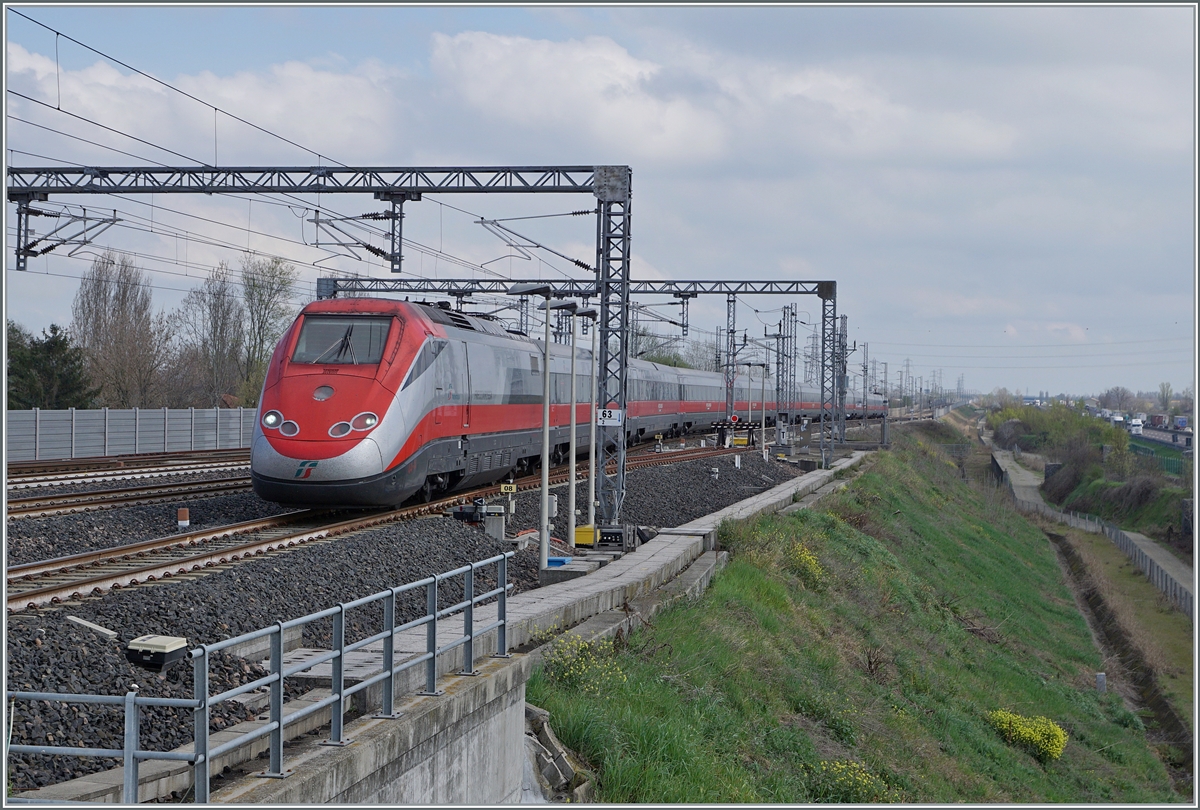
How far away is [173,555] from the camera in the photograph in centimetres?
1359

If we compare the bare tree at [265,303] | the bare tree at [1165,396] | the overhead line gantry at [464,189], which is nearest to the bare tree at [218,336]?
the bare tree at [265,303]

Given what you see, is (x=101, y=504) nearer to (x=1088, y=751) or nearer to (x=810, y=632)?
(x=810, y=632)

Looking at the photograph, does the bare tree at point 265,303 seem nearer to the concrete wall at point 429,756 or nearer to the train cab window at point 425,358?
the train cab window at point 425,358

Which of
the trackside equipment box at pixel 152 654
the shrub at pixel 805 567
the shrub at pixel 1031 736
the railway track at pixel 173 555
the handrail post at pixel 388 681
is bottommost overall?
the shrub at pixel 1031 736

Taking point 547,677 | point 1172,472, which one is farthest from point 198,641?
point 1172,472

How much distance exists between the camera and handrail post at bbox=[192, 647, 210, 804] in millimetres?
5180

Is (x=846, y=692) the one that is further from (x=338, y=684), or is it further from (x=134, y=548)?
(x=338, y=684)

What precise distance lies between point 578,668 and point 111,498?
42.5 ft

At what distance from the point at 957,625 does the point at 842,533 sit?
3.35 metres

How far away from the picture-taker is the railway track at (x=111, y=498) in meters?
18.0

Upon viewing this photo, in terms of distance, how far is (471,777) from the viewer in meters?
7.60

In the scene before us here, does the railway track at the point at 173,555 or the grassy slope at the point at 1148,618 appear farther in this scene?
the grassy slope at the point at 1148,618

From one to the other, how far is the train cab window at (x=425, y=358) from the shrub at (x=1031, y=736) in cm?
1062

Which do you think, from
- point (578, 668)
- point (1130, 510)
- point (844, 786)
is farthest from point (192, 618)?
point (1130, 510)
